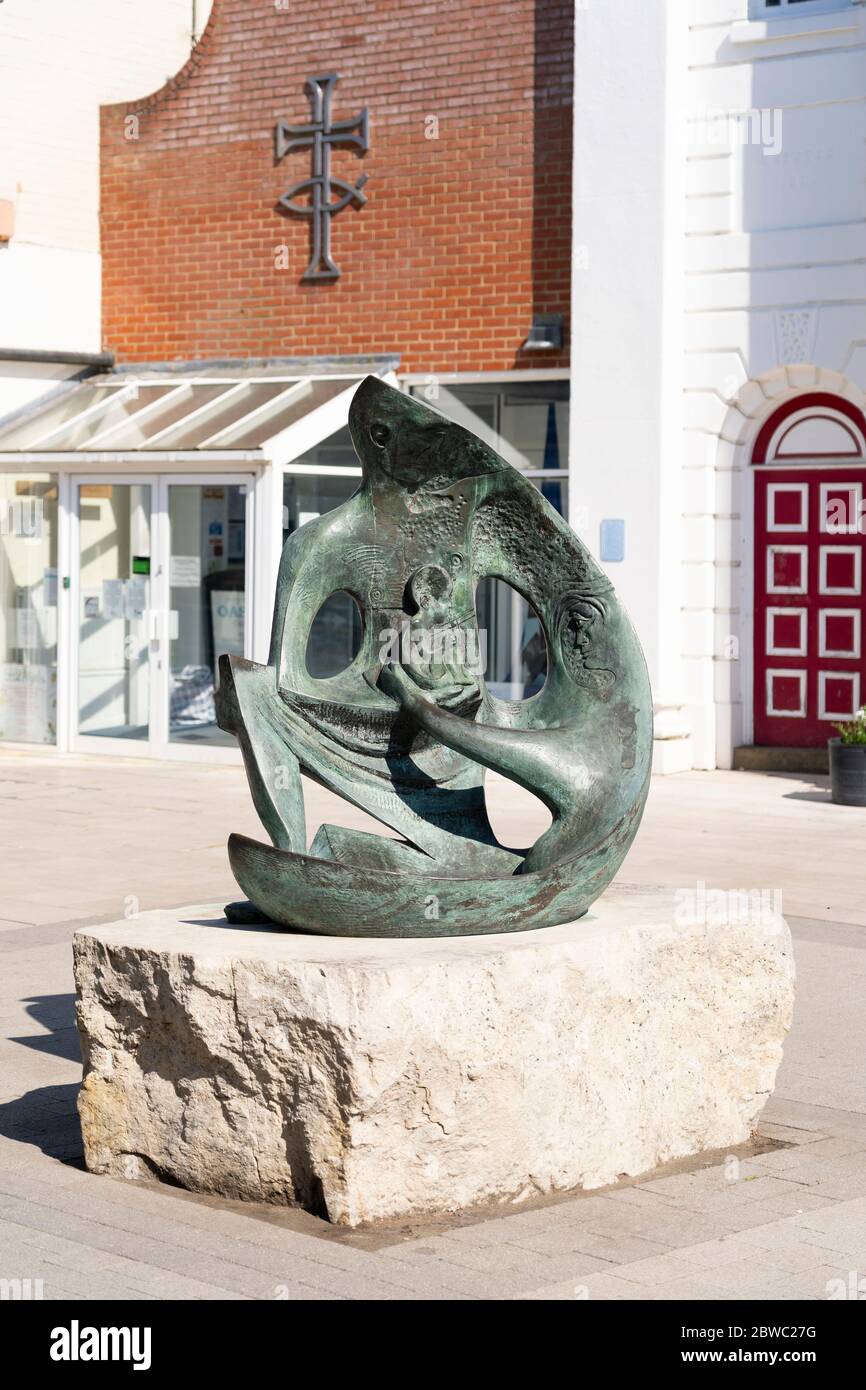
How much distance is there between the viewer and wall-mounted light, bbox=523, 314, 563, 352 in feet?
50.5

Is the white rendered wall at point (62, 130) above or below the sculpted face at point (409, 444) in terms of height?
above

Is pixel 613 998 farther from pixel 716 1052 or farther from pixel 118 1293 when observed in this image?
pixel 118 1293

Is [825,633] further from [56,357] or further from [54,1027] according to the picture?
[54,1027]

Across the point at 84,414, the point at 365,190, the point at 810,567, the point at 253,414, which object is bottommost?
the point at 810,567

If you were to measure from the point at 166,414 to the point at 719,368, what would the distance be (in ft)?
15.7

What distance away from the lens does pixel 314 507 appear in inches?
624

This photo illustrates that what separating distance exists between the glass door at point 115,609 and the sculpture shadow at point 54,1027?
8.80m

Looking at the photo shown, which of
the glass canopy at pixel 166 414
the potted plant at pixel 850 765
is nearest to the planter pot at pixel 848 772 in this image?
Answer: the potted plant at pixel 850 765

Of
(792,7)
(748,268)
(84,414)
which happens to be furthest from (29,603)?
(792,7)

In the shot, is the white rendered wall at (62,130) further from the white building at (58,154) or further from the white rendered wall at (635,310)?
the white rendered wall at (635,310)

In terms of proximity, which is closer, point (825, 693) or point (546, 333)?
point (825, 693)

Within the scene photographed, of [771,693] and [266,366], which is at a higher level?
[266,366]

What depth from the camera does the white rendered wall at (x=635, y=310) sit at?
14.6 meters

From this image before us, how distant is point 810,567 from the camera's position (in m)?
14.8
